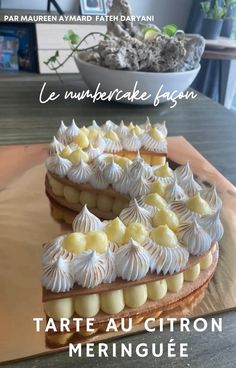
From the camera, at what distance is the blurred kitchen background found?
2105mm

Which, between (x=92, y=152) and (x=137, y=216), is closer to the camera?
(x=137, y=216)

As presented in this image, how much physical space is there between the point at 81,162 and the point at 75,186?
47mm

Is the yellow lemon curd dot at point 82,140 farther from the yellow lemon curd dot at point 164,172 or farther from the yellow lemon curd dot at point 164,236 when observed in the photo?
the yellow lemon curd dot at point 164,236

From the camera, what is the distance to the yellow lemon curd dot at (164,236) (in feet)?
2.03

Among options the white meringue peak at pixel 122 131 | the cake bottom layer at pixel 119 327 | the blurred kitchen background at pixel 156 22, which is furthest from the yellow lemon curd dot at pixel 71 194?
the blurred kitchen background at pixel 156 22

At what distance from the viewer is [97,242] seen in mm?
601

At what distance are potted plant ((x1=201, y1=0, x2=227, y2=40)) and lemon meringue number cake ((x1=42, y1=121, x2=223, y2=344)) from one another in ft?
6.78

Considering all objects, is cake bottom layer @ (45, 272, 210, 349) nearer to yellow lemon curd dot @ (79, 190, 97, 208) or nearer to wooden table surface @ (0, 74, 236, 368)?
yellow lemon curd dot @ (79, 190, 97, 208)

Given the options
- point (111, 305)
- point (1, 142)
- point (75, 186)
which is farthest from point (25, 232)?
point (1, 142)

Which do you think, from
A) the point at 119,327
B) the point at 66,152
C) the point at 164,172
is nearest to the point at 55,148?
the point at 66,152

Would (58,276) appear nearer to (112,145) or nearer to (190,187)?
(190,187)

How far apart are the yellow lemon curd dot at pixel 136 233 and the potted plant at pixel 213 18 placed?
229 centimetres

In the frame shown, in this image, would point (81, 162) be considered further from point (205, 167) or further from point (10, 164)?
point (205, 167)

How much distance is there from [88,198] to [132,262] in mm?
295
